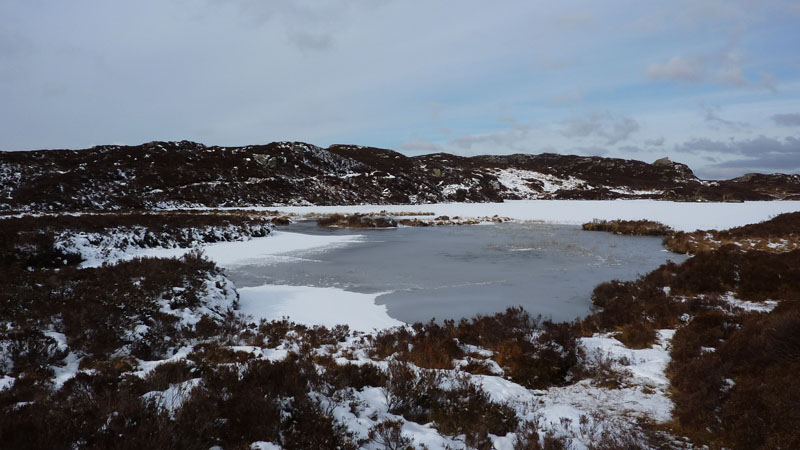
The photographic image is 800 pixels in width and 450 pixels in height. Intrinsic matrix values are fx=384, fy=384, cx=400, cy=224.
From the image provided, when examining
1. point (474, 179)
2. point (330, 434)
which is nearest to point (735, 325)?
point (330, 434)

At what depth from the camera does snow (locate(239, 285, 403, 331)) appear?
31.9ft

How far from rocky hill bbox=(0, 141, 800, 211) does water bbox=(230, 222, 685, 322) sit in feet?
123

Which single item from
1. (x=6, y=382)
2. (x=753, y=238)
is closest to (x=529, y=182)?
(x=753, y=238)

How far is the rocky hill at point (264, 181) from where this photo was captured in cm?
4581

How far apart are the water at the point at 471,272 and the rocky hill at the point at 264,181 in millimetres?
37544

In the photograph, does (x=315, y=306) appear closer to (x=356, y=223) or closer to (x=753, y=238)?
(x=753, y=238)

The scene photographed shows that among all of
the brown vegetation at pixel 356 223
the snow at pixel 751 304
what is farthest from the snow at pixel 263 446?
the brown vegetation at pixel 356 223

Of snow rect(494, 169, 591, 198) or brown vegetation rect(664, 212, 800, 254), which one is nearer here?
brown vegetation rect(664, 212, 800, 254)

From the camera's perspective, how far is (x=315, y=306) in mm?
10898

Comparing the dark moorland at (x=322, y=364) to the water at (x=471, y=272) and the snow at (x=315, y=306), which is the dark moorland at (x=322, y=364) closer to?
the snow at (x=315, y=306)

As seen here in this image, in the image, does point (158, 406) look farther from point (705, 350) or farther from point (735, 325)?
point (735, 325)

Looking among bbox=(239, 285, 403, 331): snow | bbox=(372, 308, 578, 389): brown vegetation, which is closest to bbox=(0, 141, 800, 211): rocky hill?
bbox=(239, 285, 403, 331): snow

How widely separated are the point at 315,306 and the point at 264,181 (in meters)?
55.9

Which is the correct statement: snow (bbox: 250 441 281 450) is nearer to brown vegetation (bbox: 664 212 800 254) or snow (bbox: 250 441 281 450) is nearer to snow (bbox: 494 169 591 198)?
brown vegetation (bbox: 664 212 800 254)
